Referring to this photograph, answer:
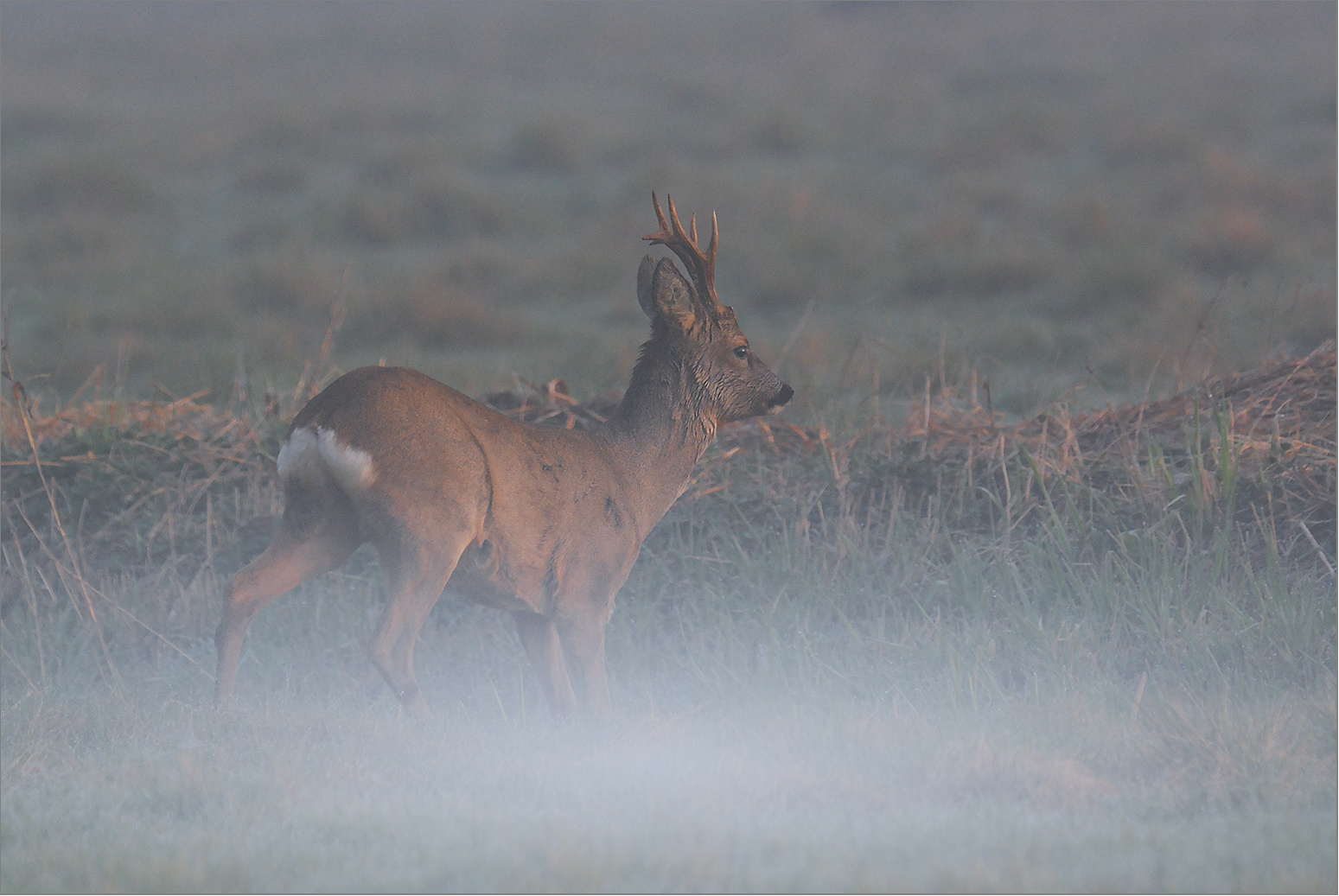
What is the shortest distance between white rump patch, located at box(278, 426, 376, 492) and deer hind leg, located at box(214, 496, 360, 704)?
119mm

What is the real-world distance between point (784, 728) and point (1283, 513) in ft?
9.18

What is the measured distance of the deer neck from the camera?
4.88 metres

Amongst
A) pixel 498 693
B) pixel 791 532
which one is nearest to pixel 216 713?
pixel 498 693

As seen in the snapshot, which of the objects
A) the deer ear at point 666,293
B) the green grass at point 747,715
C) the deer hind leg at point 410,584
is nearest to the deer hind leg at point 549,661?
the green grass at point 747,715

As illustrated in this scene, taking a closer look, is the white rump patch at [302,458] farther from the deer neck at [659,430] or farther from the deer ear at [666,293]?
the deer ear at [666,293]

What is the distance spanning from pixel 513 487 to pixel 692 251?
0.94m

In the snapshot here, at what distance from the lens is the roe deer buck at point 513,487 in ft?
14.1

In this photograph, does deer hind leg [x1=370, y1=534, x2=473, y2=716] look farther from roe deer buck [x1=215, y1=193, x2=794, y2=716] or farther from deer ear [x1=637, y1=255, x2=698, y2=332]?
deer ear [x1=637, y1=255, x2=698, y2=332]

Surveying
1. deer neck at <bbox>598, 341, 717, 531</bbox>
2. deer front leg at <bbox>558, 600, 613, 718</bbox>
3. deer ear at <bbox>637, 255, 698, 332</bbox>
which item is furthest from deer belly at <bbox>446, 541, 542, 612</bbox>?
deer ear at <bbox>637, 255, 698, 332</bbox>

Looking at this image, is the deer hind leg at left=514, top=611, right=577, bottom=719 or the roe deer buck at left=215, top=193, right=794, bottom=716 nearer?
the roe deer buck at left=215, top=193, right=794, bottom=716

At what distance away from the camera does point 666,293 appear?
4691mm

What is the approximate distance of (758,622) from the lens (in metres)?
5.86

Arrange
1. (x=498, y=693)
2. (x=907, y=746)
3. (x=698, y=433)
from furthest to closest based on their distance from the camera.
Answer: (x=498, y=693) → (x=698, y=433) → (x=907, y=746)

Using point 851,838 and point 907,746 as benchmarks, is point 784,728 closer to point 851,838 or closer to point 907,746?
point 907,746
